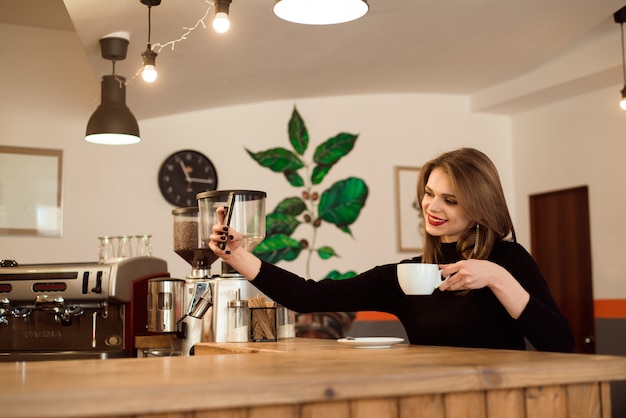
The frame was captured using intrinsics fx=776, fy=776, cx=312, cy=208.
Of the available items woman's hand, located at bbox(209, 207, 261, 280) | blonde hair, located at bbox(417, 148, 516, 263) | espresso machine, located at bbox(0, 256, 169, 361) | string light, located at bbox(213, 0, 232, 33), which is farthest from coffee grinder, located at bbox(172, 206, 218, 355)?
blonde hair, located at bbox(417, 148, 516, 263)

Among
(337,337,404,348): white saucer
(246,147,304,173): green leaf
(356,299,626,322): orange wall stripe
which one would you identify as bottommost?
(356,299,626,322): orange wall stripe

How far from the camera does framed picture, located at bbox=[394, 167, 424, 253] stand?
19.4 ft

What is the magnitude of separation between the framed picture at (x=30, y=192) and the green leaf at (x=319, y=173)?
70.3 inches

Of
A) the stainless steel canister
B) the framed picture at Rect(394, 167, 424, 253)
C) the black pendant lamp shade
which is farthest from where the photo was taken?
the framed picture at Rect(394, 167, 424, 253)

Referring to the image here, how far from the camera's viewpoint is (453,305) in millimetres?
1959

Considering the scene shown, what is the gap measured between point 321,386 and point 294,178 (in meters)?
4.57

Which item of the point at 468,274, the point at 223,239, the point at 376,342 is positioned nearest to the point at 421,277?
the point at 468,274

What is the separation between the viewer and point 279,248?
5590 mm

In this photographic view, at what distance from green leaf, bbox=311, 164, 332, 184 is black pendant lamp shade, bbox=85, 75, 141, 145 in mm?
1793

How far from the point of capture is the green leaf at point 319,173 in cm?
573

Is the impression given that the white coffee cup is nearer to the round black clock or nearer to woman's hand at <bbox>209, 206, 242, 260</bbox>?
woman's hand at <bbox>209, 206, 242, 260</bbox>

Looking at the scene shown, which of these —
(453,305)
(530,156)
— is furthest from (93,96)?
(453,305)

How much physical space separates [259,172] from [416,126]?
133 centimetres

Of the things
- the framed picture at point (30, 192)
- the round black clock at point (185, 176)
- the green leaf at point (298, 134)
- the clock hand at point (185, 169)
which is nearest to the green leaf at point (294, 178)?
the green leaf at point (298, 134)
